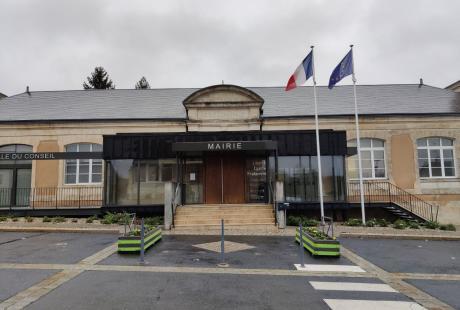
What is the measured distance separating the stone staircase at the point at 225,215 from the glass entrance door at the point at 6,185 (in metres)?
12.1

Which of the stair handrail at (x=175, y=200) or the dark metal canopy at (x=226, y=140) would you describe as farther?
the dark metal canopy at (x=226, y=140)

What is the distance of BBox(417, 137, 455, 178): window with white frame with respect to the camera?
21.0 m

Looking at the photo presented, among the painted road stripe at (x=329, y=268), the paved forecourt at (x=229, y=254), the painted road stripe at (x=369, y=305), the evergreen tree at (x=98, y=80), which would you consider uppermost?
the evergreen tree at (x=98, y=80)

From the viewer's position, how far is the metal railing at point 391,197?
19500 millimetres

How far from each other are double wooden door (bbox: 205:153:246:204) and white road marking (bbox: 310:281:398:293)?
11033mm

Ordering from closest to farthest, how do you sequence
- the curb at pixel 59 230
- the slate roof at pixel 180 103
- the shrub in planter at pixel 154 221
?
1. the curb at pixel 59 230
2. the shrub in planter at pixel 154 221
3. the slate roof at pixel 180 103

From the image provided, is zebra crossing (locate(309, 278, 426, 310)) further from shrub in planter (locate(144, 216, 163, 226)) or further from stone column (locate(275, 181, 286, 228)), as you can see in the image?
shrub in planter (locate(144, 216, 163, 226))

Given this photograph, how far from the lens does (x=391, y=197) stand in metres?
19.9

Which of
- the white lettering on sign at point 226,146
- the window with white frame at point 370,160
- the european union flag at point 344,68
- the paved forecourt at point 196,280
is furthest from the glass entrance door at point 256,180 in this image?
the paved forecourt at point 196,280

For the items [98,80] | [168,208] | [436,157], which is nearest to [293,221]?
[168,208]

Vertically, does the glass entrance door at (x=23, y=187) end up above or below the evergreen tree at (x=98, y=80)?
below

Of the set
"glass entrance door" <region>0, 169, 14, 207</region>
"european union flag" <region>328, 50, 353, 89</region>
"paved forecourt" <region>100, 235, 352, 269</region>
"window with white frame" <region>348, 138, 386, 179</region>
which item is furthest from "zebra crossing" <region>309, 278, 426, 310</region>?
"glass entrance door" <region>0, 169, 14, 207</region>

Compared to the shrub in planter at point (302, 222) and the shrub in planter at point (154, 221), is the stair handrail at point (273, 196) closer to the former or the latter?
the shrub in planter at point (302, 222)

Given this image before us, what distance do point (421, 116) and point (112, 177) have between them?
1889 cm
